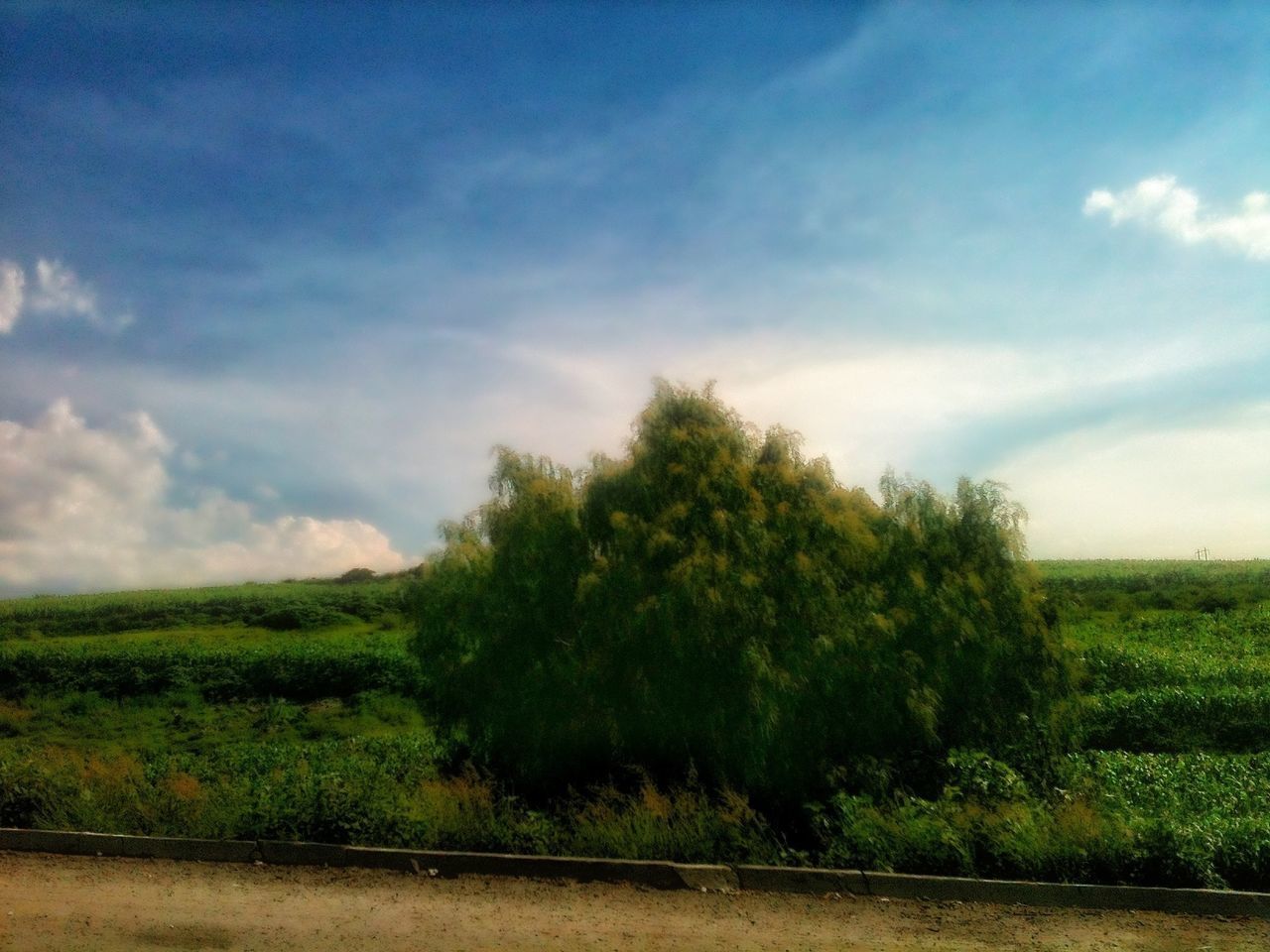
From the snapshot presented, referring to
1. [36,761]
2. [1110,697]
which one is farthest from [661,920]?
[1110,697]

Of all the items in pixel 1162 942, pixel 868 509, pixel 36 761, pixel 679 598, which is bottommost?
pixel 1162 942

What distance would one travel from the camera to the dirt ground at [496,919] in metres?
7.40

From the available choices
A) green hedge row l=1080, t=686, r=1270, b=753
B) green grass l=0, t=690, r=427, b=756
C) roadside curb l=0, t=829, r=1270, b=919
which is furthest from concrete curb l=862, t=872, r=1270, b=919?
green grass l=0, t=690, r=427, b=756

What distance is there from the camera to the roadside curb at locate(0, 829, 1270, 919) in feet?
27.0

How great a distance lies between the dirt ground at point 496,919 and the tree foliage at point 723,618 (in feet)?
17.8

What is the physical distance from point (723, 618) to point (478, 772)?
5738 mm

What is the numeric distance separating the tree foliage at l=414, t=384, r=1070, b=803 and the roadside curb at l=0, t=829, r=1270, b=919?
Result: 4.84m

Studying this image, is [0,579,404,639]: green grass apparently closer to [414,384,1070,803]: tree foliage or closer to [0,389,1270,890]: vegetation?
[0,389,1270,890]: vegetation

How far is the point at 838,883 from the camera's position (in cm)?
858

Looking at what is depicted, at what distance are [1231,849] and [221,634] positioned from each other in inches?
1998

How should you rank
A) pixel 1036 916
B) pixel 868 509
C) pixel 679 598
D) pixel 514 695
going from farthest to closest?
pixel 868 509, pixel 514 695, pixel 679 598, pixel 1036 916

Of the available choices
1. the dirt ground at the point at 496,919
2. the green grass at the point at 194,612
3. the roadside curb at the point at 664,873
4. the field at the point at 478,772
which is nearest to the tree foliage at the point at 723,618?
the field at the point at 478,772

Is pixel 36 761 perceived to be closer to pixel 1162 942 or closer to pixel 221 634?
pixel 1162 942

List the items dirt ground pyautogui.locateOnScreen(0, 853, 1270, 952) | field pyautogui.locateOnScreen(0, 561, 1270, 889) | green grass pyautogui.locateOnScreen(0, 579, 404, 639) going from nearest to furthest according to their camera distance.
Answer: dirt ground pyautogui.locateOnScreen(0, 853, 1270, 952)
field pyautogui.locateOnScreen(0, 561, 1270, 889)
green grass pyautogui.locateOnScreen(0, 579, 404, 639)
